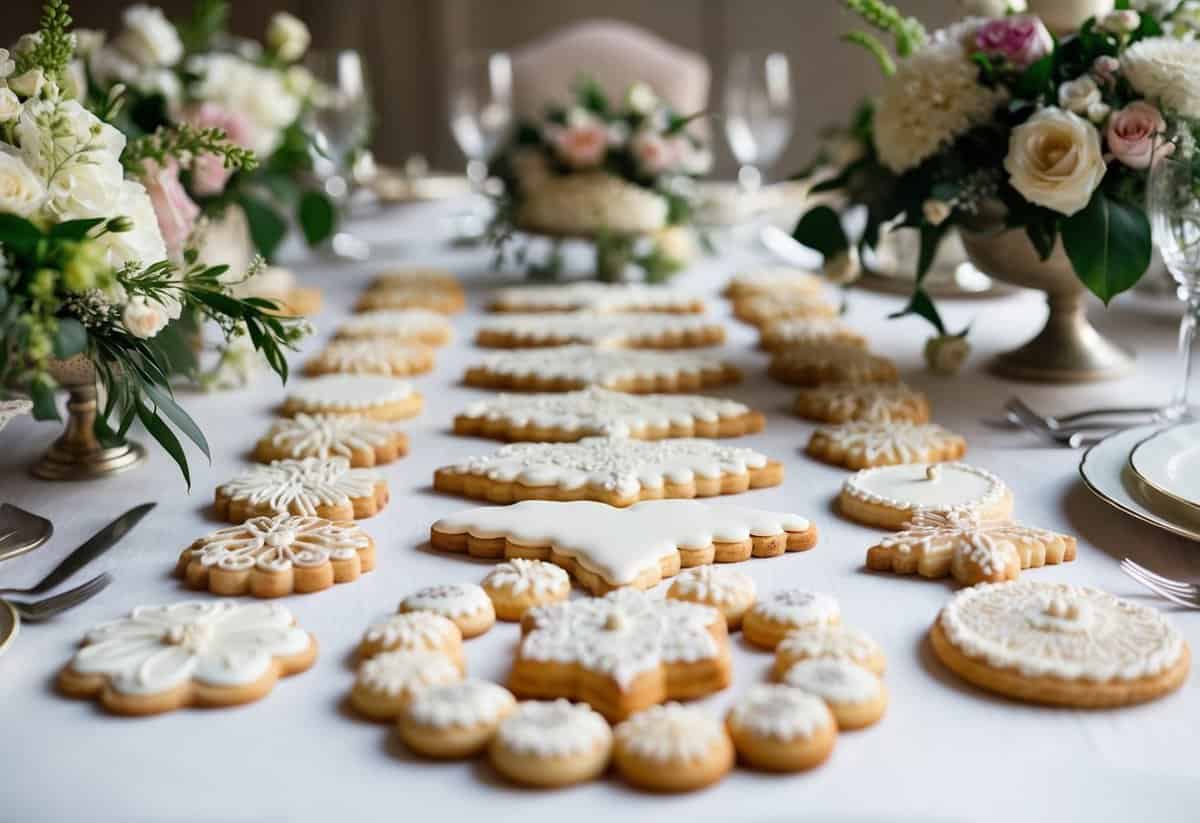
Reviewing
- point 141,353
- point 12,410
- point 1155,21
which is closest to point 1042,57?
point 1155,21

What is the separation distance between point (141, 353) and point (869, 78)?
15.6ft

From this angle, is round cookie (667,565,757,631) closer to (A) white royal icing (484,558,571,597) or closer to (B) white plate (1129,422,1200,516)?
(A) white royal icing (484,558,571,597)

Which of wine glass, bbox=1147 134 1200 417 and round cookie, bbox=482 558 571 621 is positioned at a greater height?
wine glass, bbox=1147 134 1200 417

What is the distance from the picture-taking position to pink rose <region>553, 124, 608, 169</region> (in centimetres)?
234

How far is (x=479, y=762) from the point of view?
0.79 metres

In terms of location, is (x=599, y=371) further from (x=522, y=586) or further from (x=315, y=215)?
(x=315, y=215)

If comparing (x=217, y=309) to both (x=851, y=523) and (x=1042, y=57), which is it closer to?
(x=851, y=523)

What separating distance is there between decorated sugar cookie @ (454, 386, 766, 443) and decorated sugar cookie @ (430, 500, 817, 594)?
0.25 meters

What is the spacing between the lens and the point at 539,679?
0.85 meters

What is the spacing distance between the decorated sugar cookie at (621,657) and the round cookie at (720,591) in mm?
49

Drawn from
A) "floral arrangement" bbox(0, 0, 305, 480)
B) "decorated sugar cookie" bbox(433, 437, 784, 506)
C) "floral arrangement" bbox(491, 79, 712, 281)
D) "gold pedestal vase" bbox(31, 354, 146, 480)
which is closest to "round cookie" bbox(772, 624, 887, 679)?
"decorated sugar cookie" bbox(433, 437, 784, 506)

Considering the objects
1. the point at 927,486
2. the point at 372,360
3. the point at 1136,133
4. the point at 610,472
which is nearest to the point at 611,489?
the point at 610,472

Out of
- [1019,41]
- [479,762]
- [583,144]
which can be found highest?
[1019,41]

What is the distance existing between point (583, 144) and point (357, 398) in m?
0.97
